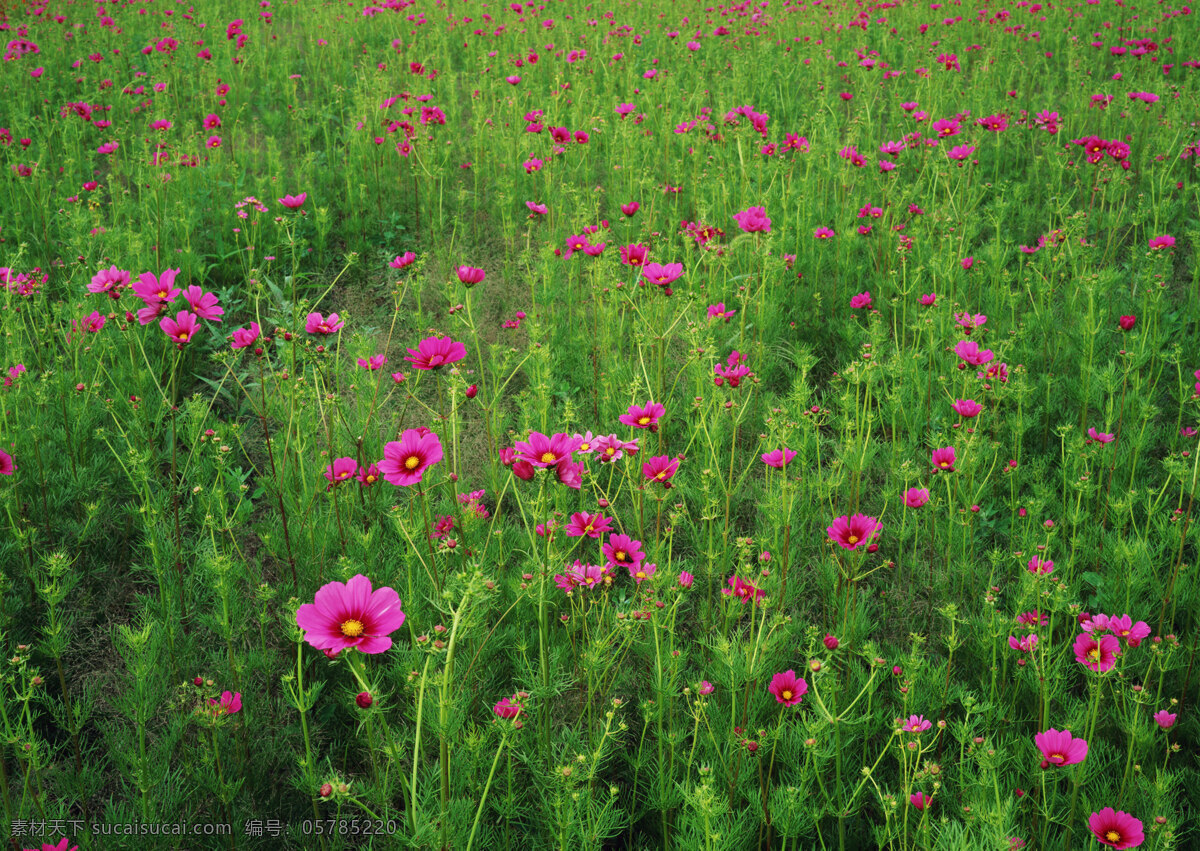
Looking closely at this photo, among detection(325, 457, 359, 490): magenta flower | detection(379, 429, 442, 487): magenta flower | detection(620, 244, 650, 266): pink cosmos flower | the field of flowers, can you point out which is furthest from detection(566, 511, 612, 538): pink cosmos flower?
detection(620, 244, 650, 266): pink cosmos flower

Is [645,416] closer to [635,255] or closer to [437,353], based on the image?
[437,353]

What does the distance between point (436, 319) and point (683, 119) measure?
261cm

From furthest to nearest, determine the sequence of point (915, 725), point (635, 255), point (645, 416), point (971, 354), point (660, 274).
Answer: point (635, 255), point (660, 274), point (971, 354), point (645, 416), point (915, 725)

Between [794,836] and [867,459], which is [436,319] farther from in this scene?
[794,836]

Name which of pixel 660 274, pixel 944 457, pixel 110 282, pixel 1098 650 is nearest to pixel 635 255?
pixel 660 274

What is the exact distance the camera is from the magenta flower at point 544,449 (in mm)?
1562

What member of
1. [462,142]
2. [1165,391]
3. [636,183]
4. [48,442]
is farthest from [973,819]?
[462,142]

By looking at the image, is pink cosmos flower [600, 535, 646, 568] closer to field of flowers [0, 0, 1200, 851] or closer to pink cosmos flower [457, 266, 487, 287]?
field of flowers [0, 0, 1200, 851]

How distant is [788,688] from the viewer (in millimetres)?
1688

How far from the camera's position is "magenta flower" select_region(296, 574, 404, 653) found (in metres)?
1.22

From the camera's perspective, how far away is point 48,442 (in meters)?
2.61

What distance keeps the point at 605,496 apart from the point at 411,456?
25.2 inches

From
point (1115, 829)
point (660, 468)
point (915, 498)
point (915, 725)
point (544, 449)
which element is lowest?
point (1115, 829)

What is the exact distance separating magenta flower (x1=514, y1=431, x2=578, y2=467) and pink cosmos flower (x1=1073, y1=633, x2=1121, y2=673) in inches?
46.6
